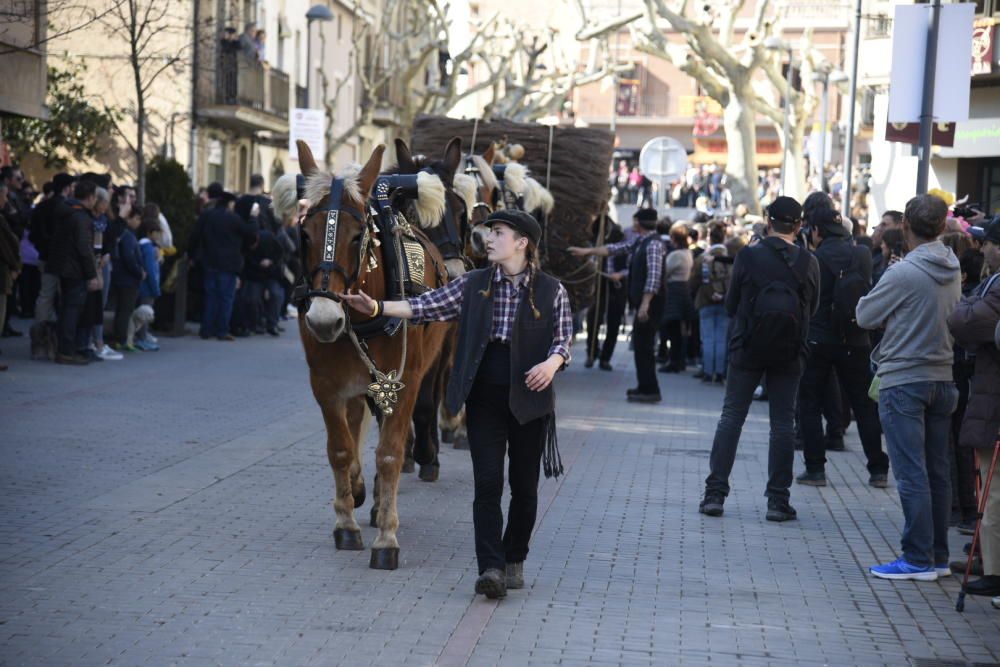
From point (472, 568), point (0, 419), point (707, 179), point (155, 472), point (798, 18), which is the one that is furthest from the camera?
point (798, 18)

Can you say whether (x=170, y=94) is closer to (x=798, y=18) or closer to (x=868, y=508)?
(x=868, y=508)

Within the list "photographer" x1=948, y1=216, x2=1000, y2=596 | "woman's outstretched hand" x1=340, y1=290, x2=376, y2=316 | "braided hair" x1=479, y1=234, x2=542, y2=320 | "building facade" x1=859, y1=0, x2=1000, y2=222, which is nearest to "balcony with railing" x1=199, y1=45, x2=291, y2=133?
"building facade" x1=859, y1=0, x2=1000, y2=222

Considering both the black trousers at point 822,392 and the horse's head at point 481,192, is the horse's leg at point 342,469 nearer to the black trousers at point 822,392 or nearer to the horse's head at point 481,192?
the horse's head at point 481,192

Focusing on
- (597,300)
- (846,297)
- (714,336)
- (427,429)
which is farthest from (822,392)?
(714,336)

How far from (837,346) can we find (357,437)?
3.89 meters

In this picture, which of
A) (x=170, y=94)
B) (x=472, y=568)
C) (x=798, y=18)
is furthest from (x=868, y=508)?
(x=798, y=18)

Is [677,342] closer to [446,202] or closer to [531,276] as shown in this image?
[446,202]

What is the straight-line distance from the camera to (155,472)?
412 inches

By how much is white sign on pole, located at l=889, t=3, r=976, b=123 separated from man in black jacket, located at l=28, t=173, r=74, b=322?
912cm

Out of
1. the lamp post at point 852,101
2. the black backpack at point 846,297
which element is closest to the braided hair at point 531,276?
the black backpack at point 846,297

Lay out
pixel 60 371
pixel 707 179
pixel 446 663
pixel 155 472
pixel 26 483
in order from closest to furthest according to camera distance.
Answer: pixel 446 663 < pixel 26 483 < pixel 155 472 < pixel 60 371 < pixel 707 179

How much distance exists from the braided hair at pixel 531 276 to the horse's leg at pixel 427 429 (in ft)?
10.1

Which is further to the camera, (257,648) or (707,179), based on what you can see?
(707,179)

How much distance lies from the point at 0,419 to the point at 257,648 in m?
7.19
